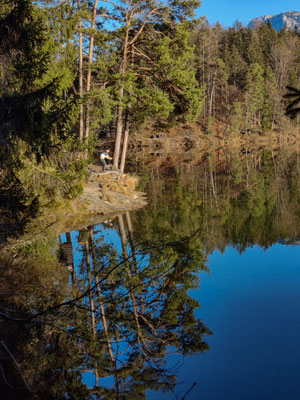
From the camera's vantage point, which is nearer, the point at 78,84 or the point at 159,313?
the point at 159,313

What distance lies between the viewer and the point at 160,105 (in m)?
21.2

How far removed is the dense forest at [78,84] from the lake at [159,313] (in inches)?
74.3

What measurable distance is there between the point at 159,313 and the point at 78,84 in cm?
2276

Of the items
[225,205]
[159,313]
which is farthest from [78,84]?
[159,313]

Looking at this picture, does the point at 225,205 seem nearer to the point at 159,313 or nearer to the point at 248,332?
the point at 159,313

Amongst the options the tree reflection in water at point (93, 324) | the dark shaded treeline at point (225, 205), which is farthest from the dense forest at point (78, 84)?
the dark shaded treeline at point (225, 205)

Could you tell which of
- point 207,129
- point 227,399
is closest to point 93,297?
point 227,399

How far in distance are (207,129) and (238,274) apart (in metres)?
54.8

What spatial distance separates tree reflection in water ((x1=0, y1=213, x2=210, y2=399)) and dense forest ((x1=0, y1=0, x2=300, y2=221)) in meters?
1.64

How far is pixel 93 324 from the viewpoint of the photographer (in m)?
6.32

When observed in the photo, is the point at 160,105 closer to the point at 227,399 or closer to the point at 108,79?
the point at 108,79

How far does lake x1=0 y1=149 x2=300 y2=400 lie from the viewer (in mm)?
4895

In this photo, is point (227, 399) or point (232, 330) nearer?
point (227, 399)

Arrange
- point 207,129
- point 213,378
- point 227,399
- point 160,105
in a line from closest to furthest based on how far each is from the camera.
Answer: point 227,399, point 213,378, point 160,105, point 207,129
